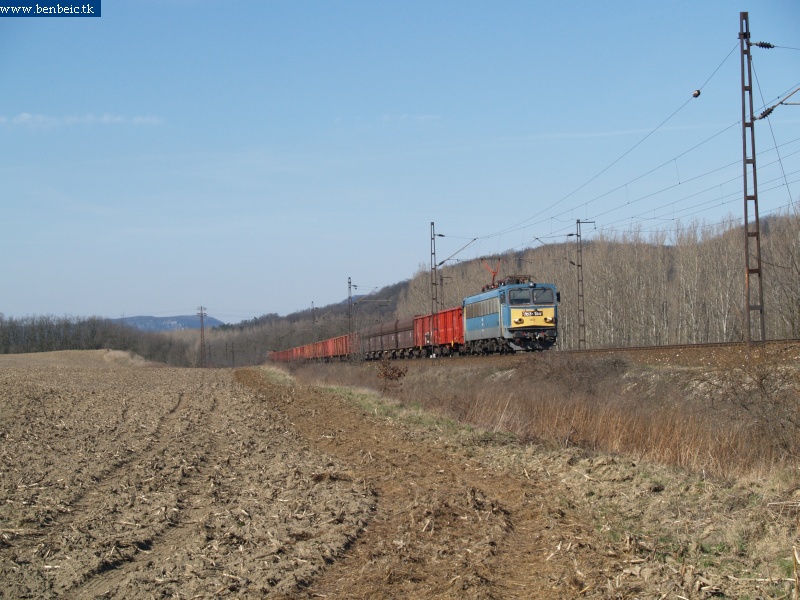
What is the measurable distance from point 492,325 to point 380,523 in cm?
2584

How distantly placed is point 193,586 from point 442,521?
2672mm

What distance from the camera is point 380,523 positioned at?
7586 millimetres

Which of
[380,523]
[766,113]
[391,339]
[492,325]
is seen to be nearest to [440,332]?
[492,325]

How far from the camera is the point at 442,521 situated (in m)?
7.44

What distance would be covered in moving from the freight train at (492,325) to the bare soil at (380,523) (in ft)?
61.5

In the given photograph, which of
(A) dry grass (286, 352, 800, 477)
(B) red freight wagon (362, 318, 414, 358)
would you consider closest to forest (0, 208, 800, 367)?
(B) red freight wagon (362, 318, 414, 358)

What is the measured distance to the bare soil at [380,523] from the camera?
5.66 m

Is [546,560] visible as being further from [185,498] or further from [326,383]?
[326,383]

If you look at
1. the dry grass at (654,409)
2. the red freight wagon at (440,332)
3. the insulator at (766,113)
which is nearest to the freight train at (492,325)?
the red freight wagon at (440,332)

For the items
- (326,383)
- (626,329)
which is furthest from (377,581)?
(626,329)

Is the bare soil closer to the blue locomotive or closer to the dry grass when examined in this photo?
the dry grass

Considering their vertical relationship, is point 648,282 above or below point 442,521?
above

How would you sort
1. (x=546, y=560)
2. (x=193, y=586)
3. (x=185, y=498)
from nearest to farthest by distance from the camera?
(x=193, y=586) → (x=546, y=560) → (x=185, y=498)

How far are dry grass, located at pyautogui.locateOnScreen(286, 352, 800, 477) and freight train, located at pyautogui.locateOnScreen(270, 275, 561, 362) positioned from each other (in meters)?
7.89
